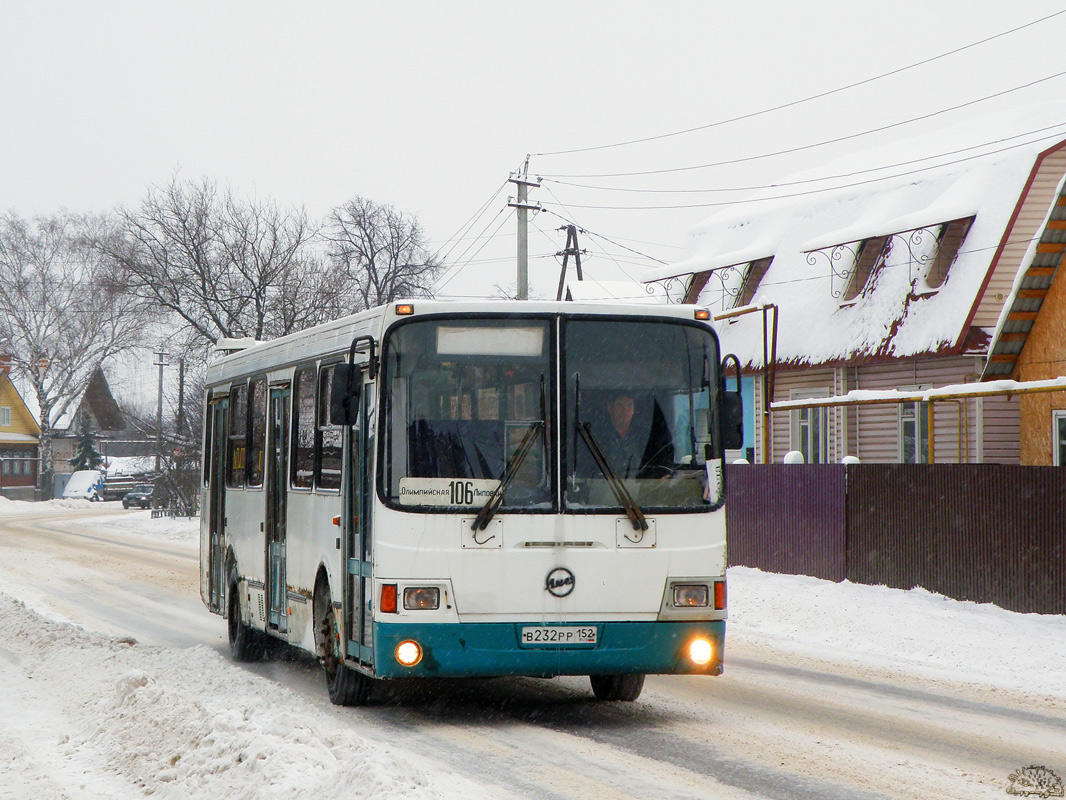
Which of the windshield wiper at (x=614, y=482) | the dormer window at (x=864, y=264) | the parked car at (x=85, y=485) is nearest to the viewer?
the windshield wiper at (x=614, y=482)

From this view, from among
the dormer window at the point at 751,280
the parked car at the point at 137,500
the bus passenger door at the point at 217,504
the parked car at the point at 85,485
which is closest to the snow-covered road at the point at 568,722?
the bus passenger door at the point at 217,504

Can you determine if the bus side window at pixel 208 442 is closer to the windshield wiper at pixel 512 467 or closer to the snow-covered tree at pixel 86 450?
the windshield wiper at pixel 512 467

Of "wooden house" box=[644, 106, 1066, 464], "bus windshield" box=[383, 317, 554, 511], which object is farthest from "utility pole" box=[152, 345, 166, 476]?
"bus windshield" box=[383, 317, 554, 511]

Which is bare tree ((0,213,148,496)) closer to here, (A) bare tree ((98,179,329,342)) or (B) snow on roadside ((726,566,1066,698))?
(A) bare tree ((98,179,329,342))

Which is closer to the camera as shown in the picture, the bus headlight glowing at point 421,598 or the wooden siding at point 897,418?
the bus headlight glowing at point 421,598

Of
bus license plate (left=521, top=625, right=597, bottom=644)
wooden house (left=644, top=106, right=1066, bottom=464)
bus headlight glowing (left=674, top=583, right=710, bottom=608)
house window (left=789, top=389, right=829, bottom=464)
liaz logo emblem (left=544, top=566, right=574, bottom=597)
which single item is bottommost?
bus license plate (left=521, top=625, right=597, bottom=644)

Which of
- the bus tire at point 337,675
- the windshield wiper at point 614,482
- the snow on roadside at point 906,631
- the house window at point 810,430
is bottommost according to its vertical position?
the snow on roadside at point 906,631

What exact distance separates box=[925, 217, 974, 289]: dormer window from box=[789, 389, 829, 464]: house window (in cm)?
441

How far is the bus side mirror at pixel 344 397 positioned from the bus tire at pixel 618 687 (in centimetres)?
273

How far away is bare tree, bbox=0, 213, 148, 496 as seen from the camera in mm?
71750

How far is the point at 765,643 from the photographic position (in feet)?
47.6

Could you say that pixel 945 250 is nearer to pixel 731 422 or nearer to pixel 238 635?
pixel 238 635

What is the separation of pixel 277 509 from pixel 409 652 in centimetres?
323

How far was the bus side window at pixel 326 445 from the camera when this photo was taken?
10.1 m
